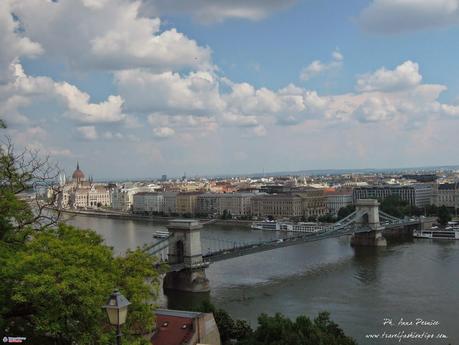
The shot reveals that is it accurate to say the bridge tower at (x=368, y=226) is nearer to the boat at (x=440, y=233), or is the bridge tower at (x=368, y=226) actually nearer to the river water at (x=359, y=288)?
the river water at (x=359, y=288)

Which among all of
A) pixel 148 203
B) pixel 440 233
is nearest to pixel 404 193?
pixel 440 233

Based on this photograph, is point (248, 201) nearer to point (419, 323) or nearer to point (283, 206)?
point (283, 206)

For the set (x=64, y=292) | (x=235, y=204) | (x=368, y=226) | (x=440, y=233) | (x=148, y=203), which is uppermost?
(x=64, y=292)

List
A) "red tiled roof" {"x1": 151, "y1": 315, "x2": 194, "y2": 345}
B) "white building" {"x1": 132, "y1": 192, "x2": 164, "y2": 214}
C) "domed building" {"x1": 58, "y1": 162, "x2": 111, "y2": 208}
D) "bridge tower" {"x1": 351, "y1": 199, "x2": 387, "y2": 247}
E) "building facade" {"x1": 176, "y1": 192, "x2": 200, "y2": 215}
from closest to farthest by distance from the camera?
"red tiled roof" {"x1": 151, "y1": 315, "x2": 194, "y2": 345}, "bridge tower" {"x1": 351, "y1": 199, "x2": 387, "y2": 247}, "building facade" {"x1": 176, "y1": 192, "x2": 200, "y2": 215}, "white building" {"x1": 132, "y1": 192, "x2": 164, "y2": 214}, "domed building" {"x1": 58, "y1": 162, "x2": 111, "y2": 208}

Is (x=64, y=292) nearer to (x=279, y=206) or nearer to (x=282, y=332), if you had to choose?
(x=282, y=332)

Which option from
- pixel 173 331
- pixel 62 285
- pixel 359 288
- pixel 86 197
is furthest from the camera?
pixel 86 197

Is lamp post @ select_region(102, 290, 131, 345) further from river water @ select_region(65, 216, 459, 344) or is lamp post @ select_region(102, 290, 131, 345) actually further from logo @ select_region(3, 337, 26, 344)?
river water @ select_region(65, 216, 459, 344)

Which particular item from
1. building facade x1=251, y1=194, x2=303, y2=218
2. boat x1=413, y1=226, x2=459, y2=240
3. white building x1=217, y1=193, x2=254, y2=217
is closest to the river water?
boat x1=413, y1=226, x2=459, y2=240
